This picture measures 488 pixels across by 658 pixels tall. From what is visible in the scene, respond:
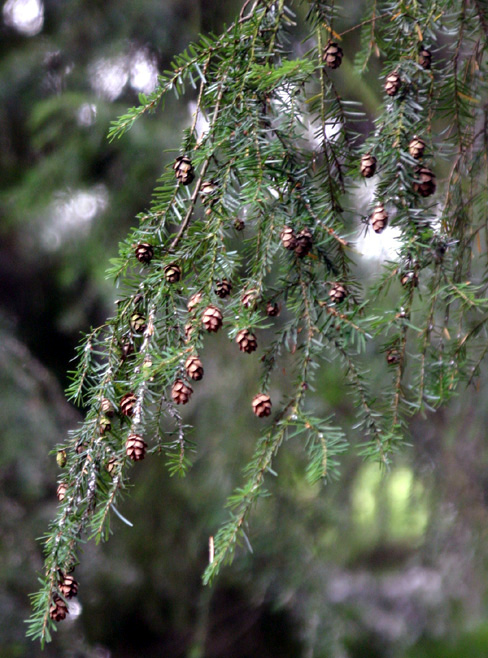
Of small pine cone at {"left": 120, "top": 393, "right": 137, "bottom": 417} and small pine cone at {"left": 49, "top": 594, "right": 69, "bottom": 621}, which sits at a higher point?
small pine cone at {"left": 120, "top": 393, "right": 137, "bottom": 417}

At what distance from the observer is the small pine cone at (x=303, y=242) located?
646 millimetres

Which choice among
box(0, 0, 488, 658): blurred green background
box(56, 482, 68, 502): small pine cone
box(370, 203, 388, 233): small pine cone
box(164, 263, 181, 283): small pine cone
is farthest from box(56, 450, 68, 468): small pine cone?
box(0, 0, 488, 658): blurred green background

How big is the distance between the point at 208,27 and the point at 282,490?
1449 millimetres

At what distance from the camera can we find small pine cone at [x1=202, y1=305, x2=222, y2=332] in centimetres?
59

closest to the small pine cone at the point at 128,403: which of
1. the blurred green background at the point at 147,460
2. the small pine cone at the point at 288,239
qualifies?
the small pine cone at the point at 288,239

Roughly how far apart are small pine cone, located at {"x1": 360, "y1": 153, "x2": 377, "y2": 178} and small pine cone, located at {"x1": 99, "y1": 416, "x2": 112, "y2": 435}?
1.33 feet

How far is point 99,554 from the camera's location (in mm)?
2109

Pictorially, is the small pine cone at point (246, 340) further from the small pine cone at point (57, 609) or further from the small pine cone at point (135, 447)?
the small pine cone at point (57, 609)

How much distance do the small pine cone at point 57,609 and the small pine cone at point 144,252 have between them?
38 centimetres

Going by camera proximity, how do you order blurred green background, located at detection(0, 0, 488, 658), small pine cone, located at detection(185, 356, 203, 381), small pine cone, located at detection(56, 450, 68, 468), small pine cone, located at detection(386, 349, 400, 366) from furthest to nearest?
blurred green background, located at detection(0, 0, 488, 658), small pine cone, located at detection(386, 349, 400, 366), small pine cone, located at detection(56, 450, 68, 468), small pine cone, located at detection(185, 356, 203, 381)

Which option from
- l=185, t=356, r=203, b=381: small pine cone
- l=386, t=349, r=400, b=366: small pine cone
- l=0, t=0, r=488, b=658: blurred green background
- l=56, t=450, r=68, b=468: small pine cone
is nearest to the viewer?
l=185, t=356, r=203, b=381: small pine cone

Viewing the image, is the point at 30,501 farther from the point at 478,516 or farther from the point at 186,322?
the point at 186,322

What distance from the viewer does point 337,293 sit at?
0.66 m

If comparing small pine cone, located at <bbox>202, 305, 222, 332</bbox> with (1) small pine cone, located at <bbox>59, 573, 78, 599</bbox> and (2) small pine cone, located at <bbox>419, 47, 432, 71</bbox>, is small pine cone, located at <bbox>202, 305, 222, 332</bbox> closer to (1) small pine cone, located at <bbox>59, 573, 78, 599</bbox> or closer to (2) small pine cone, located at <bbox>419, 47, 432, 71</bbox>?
(1) small pine cone, located at <bbox>59, 573, 78, 599</bbox>
